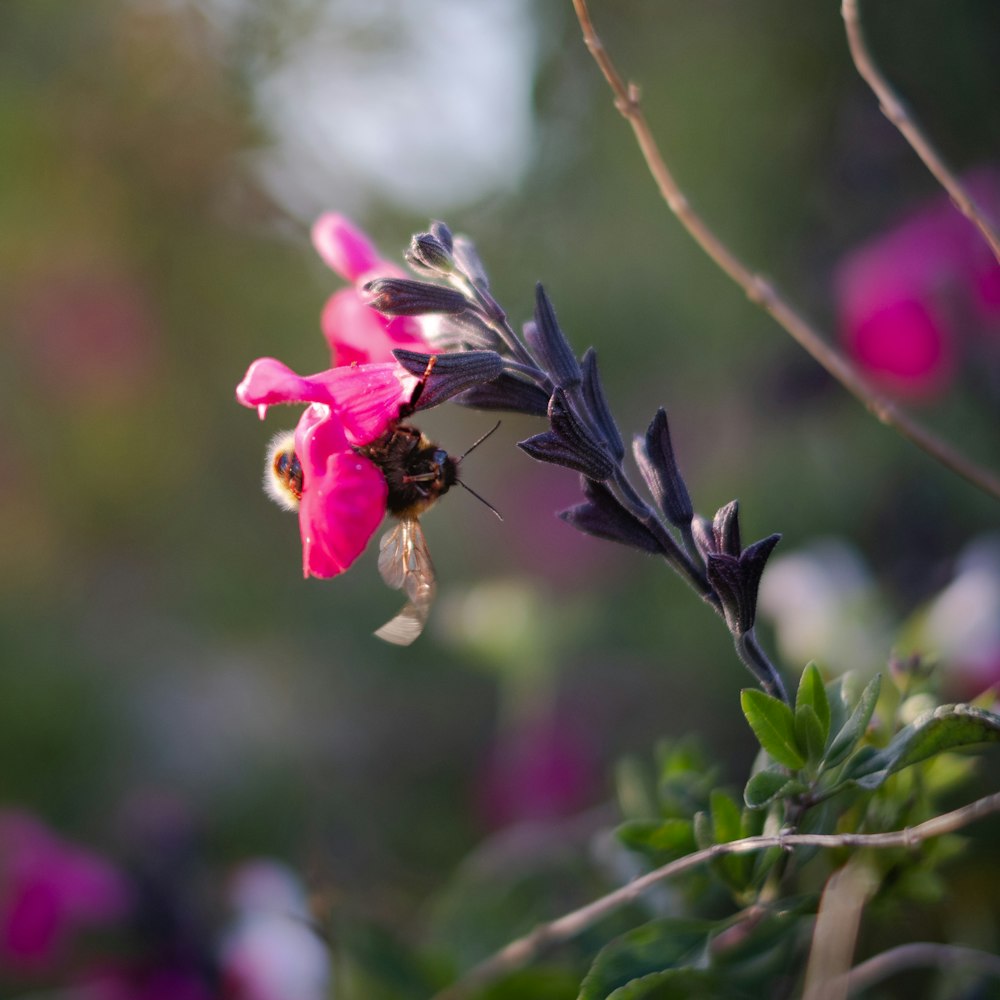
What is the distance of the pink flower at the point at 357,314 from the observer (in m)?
1.05

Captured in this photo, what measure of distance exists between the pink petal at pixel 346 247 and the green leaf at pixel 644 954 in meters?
0.66

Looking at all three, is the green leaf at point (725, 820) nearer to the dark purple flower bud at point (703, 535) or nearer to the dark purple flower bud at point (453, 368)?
the dark purple flower bud at point (703, 535)

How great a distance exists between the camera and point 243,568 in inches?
131

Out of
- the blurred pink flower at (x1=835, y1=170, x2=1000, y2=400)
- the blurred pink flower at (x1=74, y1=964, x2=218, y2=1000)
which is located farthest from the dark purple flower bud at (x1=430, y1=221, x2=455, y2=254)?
the blurred pink flower at (x1=835, y1=170, x2=1000, y2=400)

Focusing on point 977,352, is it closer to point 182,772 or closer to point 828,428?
point 828,428

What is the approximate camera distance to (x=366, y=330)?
107cm

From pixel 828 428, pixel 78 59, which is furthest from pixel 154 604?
pixel 828 428

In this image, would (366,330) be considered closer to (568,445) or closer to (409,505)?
(409,505)

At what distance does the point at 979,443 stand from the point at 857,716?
Result: 1674 millimetres

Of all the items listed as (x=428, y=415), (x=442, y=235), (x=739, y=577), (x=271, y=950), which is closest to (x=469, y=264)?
(x=442, y=235)

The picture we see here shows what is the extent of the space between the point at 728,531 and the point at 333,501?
1.09 feet

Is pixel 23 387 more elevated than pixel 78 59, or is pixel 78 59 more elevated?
pixel 78 59

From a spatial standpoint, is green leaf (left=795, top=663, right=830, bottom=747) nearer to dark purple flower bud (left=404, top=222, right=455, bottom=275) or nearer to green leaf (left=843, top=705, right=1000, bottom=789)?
green leaf (left=843, top=705, right=1000, bottom=789)

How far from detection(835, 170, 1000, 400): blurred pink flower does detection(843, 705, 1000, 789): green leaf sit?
4.51 ft
